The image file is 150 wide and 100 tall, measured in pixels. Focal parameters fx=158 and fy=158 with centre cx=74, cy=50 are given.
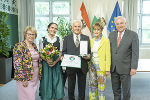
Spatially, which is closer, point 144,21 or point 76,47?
point 76,47

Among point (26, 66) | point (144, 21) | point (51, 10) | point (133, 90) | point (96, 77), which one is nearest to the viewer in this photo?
point (26, 66)

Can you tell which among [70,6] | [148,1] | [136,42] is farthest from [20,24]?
[148,1]

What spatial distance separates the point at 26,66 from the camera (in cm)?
221

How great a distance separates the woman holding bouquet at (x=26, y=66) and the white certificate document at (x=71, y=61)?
418mm

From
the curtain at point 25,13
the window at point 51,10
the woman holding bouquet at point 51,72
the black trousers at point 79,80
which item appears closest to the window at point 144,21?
the window at point 51,10

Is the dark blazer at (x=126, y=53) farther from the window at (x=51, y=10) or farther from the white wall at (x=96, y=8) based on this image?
the window at (x=51, y=10)

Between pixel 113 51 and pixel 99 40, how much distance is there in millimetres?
265

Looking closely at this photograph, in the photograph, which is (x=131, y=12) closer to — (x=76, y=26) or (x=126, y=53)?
(x=126, y=53)

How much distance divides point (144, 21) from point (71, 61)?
5.41m

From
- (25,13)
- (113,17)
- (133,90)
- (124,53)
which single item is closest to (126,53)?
(124,53)

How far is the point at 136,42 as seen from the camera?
7.39 feet

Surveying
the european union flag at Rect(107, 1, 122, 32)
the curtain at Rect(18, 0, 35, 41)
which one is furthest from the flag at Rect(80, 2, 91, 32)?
the curtain at Rect(18, 0, 35, 41)

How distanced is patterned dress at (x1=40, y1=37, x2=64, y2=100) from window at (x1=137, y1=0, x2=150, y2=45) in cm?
510

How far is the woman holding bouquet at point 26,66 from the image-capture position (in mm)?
2188
